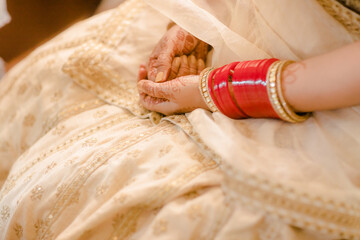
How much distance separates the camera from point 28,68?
900 mm

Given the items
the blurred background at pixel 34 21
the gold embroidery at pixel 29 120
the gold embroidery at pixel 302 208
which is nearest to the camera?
the gold embroidery at pixel 302 208

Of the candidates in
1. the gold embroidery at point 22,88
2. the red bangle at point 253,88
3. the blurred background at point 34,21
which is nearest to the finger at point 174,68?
the red bangle at point 253,88

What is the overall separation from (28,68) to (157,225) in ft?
2.24

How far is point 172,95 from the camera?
67 cm

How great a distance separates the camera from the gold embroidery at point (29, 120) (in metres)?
0.84

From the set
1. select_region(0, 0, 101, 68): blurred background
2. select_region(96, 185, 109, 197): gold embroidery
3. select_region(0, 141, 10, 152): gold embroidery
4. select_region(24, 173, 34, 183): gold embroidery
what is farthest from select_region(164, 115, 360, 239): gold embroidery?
select_region(0, 0, 101, 68): blurred background

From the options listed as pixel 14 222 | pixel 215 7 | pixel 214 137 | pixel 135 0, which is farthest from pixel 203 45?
pixel 14 222

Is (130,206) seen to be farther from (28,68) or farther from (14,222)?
(28,68)

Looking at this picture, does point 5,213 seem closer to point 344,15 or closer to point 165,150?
point 165,150

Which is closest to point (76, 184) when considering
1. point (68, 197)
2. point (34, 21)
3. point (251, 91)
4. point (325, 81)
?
point (68, 197)

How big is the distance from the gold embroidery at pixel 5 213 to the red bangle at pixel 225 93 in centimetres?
47

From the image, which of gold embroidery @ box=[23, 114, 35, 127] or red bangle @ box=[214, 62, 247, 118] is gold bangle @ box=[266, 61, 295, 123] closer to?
red bangle @ box=[214, 62, 247, 118]

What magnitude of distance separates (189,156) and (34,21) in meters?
0.88

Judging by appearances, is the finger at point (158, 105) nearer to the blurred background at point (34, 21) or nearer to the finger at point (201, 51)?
the finger at point (201, 51)
